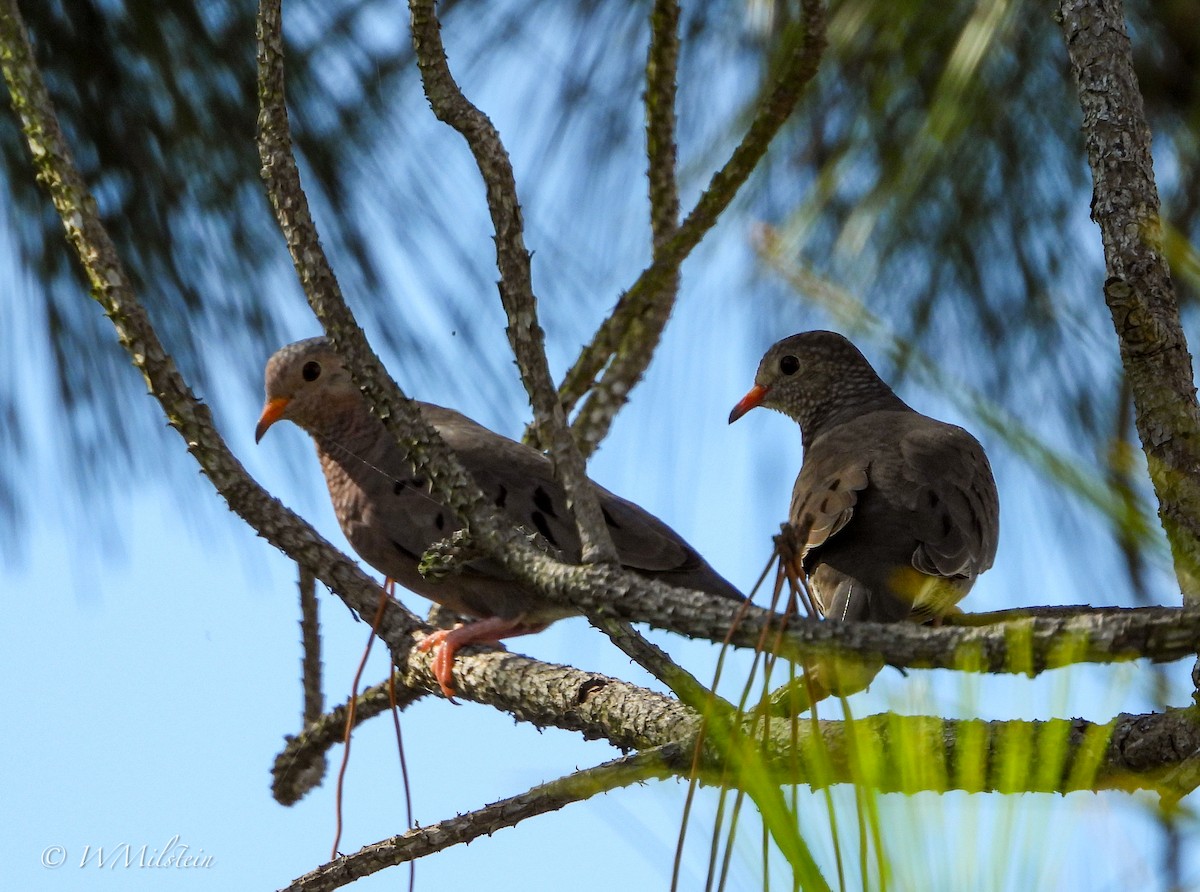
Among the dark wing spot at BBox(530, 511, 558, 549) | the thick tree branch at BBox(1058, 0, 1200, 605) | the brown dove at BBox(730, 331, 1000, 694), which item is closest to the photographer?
the thick tree branch at BBox(1058, 0, 1200, 605)

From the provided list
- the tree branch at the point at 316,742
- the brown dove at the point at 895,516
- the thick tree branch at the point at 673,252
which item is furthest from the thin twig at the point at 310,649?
the brown dove at the point at 895,516

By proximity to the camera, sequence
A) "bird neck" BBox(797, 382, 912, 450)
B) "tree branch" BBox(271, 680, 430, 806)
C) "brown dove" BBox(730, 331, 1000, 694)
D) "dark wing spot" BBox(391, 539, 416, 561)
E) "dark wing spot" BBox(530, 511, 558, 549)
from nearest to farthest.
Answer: "brown dove" BBox(730, 331, 1000, 694)
"tree branch" BBox(271, 680, 430, 806)
"dark wing spot" BBox(530, 511, 558, 549)
"dark wing spot" BBox(391, 539, 416, 561)
"bird neck" BBox(797, 382, 912, 450)

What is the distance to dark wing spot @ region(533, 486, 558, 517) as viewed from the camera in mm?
3018

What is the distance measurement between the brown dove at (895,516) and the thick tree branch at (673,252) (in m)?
0.45

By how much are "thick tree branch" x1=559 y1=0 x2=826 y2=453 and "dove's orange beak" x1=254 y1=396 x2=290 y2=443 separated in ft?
2.24

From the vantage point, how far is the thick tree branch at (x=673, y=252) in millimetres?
2186

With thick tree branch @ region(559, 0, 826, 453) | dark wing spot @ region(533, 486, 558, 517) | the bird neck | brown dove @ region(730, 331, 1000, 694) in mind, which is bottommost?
brown dove @ region(730, 331, 1000, 694)

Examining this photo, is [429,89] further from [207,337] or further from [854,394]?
[854,394]

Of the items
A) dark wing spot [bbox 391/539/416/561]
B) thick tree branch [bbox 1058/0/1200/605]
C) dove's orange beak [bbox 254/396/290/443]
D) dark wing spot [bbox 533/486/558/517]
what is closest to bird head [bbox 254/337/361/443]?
dove's orange beak [bbox 254/396/290/443]

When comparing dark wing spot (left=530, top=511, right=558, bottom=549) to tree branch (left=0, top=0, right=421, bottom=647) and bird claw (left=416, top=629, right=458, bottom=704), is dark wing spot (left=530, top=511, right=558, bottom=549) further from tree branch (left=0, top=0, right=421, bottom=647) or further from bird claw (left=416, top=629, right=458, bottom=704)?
tree branch (left=0, top=0, right=421, bottom=647)

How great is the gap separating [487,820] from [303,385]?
1.77 meters

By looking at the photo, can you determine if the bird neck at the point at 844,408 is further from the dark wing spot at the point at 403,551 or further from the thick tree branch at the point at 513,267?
the thick tree branch at the point at 513,267

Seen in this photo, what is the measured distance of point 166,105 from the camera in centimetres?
263

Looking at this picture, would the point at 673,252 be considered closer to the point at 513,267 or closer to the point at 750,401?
the point at 750,401
